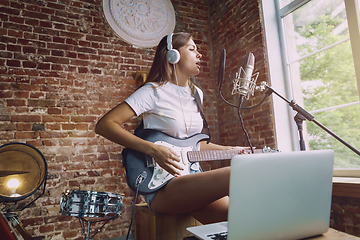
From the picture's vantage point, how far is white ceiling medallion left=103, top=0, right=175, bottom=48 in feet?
9.55

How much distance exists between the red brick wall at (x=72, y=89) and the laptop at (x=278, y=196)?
1776 mm

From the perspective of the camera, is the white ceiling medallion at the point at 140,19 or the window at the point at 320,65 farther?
the white ceiling medallion at the point at 140,19

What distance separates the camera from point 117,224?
8.36ft

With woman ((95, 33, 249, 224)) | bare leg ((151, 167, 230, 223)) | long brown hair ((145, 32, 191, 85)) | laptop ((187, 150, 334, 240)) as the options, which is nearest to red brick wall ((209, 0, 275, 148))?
woman ((95, 33, 249, 224))

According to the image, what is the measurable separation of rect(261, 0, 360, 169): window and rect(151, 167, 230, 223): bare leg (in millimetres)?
1309

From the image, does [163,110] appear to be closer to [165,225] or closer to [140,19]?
[165,225]

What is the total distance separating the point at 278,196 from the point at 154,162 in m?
Result: 0.77

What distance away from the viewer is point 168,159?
1163 millimetres

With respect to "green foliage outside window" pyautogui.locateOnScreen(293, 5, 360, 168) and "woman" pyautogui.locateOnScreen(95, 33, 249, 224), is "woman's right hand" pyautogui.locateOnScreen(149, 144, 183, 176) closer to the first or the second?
"woman" pyautogui.locateOnScreen(95, 33, 249, 224)

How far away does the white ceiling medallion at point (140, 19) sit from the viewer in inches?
115

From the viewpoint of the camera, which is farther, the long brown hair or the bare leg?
the long brown hair

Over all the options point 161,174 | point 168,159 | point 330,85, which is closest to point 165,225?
point 161,174

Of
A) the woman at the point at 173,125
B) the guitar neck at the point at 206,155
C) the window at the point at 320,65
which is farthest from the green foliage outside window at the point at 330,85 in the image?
the guitar neck at the point at 206,155

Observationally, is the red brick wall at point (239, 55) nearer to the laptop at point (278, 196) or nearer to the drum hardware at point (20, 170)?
the laptop at point (278, 196)
